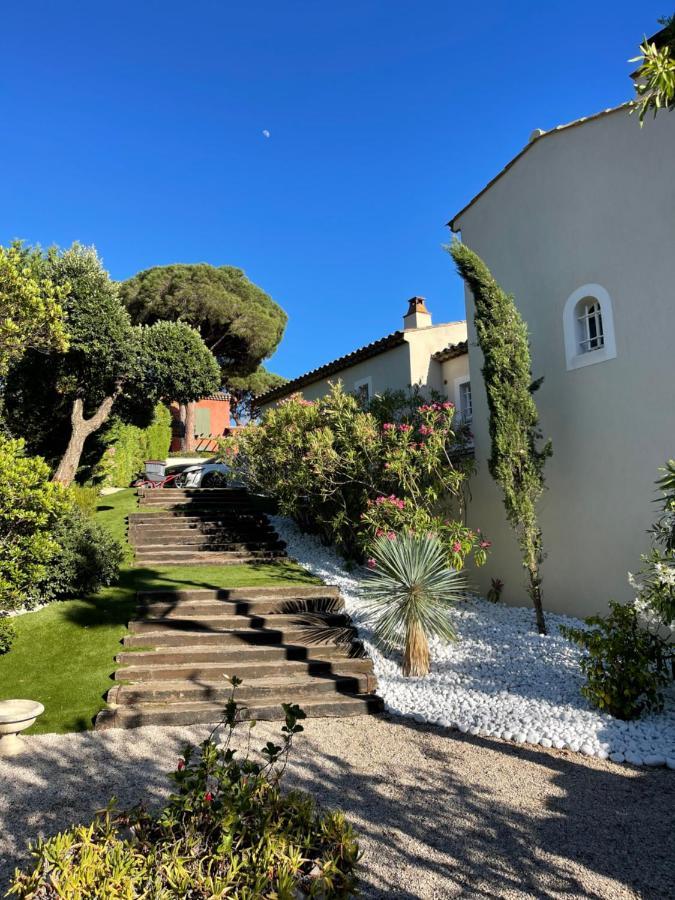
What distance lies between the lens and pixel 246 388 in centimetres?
3531

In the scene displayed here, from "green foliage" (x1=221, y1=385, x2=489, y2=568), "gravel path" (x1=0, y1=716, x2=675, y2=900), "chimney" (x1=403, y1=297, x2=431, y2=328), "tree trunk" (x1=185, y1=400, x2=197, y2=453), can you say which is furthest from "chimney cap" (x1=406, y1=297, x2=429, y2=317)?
"tree trunk" (x1=185, y1=400, x2=197, y2=453)

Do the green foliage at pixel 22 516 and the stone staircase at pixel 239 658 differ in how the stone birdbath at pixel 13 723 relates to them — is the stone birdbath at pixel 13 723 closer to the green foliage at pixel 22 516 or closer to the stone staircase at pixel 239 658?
the stone staircase at pixel 239 658

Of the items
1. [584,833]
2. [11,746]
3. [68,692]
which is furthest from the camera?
[68,692]

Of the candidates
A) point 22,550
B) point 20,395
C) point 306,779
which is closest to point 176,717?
point 306,779

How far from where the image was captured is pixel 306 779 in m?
4.96

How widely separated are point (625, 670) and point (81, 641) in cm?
691

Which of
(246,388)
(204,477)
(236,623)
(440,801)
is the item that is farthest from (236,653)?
(246,388)

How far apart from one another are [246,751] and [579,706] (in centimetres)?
365

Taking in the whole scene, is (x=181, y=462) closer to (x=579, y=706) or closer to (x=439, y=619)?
(x=439, y=619)

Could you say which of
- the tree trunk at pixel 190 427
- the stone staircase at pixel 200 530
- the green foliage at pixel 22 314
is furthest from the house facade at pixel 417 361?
the tree trunk at pixel 190 427

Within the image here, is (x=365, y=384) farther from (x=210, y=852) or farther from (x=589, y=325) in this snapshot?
(x=210, y=852)

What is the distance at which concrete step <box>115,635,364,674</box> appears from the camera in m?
7.61

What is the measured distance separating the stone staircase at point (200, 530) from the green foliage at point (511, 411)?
5.70 metres

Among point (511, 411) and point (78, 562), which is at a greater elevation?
point (511, 411)
